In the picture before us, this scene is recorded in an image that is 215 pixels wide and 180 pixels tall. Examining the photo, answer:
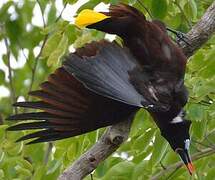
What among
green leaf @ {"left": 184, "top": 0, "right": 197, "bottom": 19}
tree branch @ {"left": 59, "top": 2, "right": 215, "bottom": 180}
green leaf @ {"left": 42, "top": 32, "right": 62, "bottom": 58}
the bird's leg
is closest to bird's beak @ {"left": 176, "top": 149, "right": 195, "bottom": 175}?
tree branch @ {"left": 59, "top": 2, "right": 215, "bottom": 180}

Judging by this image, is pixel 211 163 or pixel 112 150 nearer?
pixel 112 150

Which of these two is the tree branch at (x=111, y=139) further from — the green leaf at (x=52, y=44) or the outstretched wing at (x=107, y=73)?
the green leaf at (x=52, y=44)

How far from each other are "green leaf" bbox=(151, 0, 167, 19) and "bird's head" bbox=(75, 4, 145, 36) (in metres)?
0.12

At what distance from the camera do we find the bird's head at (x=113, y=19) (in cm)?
293

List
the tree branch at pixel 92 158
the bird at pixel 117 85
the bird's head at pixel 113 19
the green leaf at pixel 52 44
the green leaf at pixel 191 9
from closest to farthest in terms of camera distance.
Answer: the tree branch at pixel 92 158 < the bird at pixel 117 85 < the bird's head at pixel 113 19 < the green leaf at pixel 191 9 < the green leaf at pixel 52 44

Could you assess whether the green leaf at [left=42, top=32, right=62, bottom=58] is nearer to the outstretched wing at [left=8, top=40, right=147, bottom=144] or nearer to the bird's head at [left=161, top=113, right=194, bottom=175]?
the outstretched wing at [left=8, top=40, right=147, bottom=144]

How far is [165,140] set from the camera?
3.14 metres

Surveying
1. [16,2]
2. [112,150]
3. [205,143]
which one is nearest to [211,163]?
[205,143]

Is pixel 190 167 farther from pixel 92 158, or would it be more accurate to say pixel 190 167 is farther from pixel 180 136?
pixel 92 158

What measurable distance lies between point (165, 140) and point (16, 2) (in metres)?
1.96

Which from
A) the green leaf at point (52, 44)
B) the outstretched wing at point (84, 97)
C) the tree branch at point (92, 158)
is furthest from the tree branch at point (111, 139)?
the green leaf at point (52, 44)

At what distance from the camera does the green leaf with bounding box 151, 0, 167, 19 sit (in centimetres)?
318

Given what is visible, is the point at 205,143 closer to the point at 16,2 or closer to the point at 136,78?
the point at 136,78

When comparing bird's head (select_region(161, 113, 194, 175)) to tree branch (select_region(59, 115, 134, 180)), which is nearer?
tree branch (select_region(59, 115, 134, 180))
